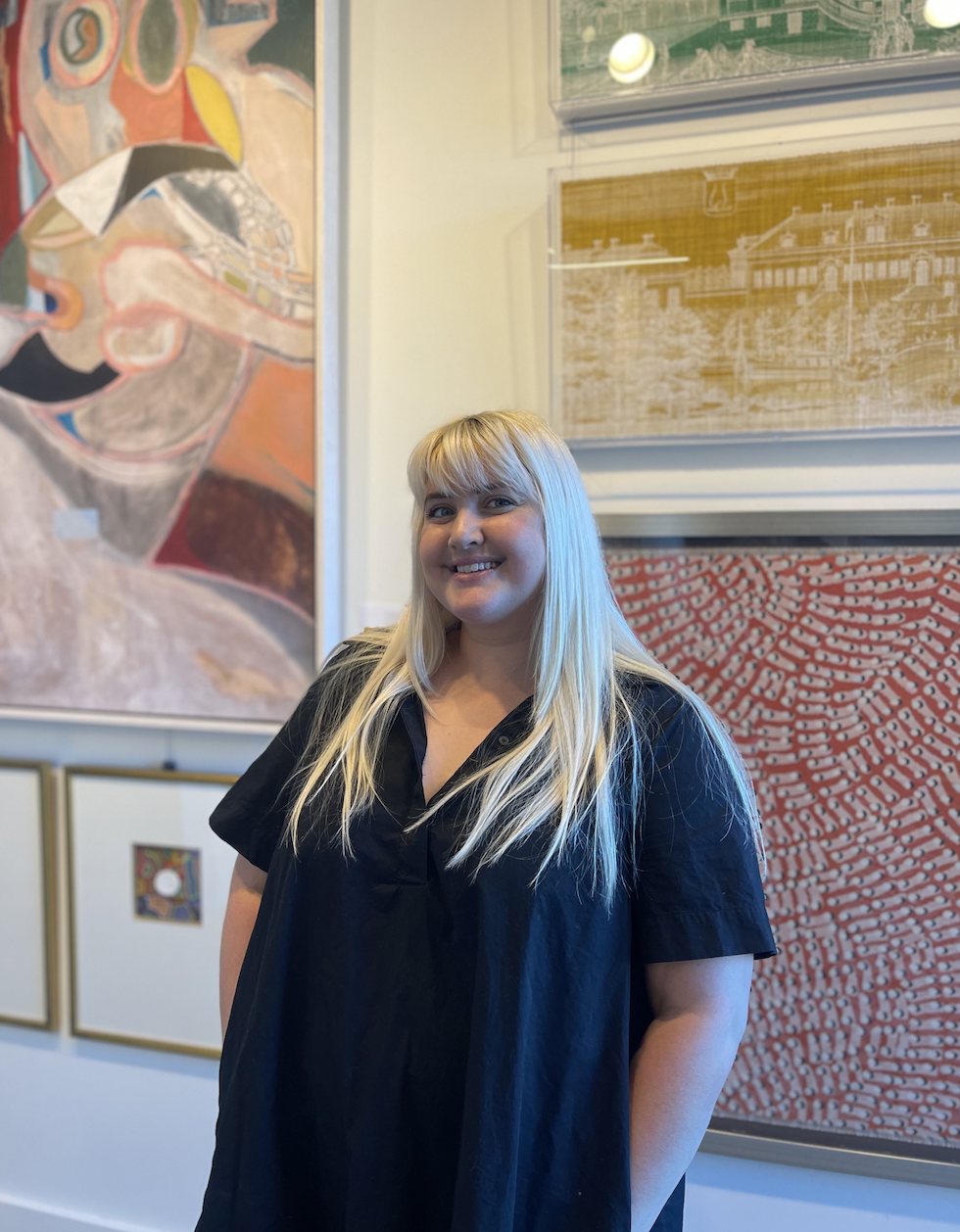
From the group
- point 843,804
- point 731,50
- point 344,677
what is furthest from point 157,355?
point 843,804

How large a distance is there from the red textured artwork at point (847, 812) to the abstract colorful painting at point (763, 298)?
0.65 feet

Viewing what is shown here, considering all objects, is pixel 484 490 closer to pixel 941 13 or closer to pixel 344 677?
pixel 344 677

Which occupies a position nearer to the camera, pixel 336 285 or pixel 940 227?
pixel 940 227

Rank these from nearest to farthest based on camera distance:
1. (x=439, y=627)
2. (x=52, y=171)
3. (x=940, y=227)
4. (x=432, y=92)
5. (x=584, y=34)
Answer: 1. (x=439, y=627)
2. (x=940, y=227)
3. (x=584, y=34)
4. (x=432, y=92)
5. (x=52, y=171)

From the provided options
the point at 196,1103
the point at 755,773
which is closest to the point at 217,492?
the point at 755,773

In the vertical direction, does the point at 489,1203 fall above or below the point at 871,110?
below

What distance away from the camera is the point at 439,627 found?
1.04 m

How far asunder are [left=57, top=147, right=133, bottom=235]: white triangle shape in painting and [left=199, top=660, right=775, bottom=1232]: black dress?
3.66ft

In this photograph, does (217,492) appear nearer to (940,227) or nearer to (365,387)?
(365,387)

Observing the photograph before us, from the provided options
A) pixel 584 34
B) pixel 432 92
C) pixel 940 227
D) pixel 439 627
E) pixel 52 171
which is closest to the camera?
pixel 439 627

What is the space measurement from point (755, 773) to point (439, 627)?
52 cm

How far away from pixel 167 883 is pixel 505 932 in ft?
3.05

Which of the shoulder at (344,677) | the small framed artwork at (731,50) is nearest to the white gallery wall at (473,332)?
the small framed artwork at (731,50)

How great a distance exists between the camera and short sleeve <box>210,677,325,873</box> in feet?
3.43
